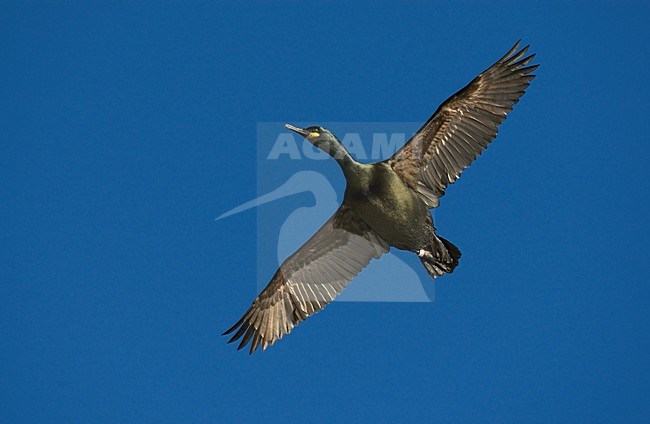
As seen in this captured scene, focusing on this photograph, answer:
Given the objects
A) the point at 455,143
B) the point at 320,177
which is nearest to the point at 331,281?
the point at 320,177

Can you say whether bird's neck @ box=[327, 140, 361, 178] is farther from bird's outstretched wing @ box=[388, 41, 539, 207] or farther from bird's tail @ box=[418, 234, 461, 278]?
bird's tail @ box=[418, 234, 461, 278]

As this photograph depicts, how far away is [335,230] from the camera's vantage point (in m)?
8.98

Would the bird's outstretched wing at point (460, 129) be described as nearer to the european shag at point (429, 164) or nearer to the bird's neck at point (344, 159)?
the european shag at point (429, 164)

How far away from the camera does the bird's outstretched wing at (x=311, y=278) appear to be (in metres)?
8.97

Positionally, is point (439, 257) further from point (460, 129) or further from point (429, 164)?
point (460, 129)

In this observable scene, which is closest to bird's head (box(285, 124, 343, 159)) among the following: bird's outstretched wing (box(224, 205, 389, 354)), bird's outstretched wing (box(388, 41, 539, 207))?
bird's outstretched wing (box(388, 41, 539, 207))

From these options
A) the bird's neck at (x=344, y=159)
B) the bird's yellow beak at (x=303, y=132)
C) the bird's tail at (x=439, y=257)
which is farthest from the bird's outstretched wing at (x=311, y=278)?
the bird's yellow beak at (x=303, y=132)

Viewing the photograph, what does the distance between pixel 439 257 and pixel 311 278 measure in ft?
4.30

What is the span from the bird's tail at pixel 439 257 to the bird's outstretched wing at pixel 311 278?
1.62 ft

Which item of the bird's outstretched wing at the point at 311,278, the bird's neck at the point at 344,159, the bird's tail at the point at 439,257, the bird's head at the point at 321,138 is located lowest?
the bird's tail at the point at 439,257

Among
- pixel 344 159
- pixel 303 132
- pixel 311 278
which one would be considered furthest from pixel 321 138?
pixel 311 278

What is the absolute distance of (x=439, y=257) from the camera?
28.1 ft

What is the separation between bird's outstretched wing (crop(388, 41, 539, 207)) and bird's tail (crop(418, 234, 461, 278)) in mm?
376

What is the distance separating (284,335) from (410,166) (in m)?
2.04
